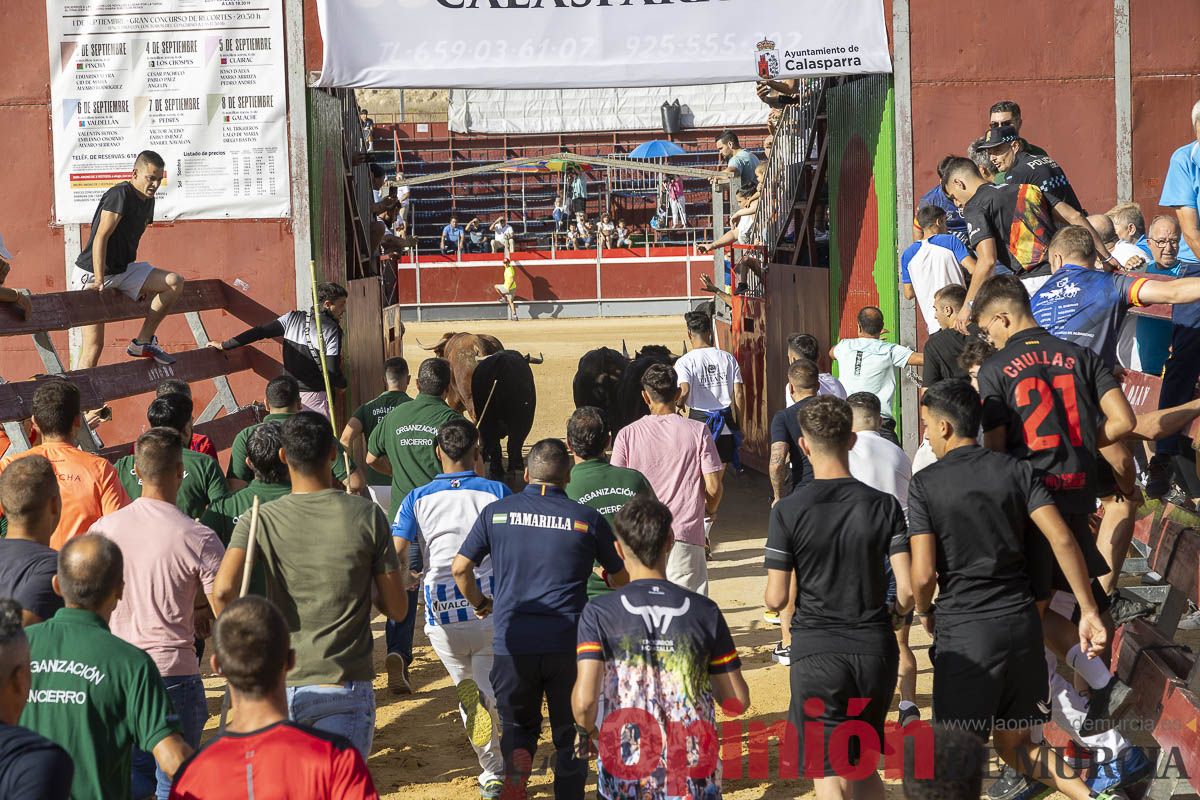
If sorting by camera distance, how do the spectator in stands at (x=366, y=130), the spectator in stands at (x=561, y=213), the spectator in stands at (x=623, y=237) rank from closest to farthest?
the spectator in stands at (x=366, y=130) < the spectator in stands at (x=623, y=237) < the spectator in stands at (x=561, y=213)

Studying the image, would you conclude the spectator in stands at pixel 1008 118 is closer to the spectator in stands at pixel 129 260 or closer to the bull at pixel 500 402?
the spectator in stands at pixel 129 260

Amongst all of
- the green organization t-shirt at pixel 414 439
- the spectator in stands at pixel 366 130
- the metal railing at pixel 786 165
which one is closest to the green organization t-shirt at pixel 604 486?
the green organization t-shirt at pixel 414 439

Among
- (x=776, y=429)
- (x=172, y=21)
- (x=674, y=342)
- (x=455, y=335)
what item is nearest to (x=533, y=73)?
(x=172, y=21)

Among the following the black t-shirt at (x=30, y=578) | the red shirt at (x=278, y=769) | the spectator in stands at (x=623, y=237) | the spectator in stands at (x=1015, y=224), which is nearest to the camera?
the red shirt at (x=278, y=769)

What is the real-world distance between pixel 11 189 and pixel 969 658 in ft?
30.9

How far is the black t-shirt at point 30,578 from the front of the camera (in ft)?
15.8

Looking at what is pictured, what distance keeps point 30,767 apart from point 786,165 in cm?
1368

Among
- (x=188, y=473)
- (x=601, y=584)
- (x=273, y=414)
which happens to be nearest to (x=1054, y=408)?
(x=601, y=584)

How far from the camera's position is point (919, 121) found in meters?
11.7

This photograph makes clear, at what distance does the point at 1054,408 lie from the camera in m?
5.70

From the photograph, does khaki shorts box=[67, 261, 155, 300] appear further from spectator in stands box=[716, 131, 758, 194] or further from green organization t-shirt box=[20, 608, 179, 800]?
spectator in stands box=[716, 131, 758, 194]

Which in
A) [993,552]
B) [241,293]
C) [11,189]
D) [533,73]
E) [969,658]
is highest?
[533,73]

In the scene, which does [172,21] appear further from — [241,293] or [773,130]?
[773,130]

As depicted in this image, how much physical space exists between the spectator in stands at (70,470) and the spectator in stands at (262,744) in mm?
2744
